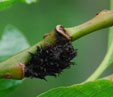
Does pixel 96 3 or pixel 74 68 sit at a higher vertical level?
pixel 96 3

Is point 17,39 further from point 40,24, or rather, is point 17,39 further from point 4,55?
point 40,24

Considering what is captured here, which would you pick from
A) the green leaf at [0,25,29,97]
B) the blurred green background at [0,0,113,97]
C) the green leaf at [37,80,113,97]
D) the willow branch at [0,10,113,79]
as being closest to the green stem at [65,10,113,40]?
the willow branch at [0,10,113,79]

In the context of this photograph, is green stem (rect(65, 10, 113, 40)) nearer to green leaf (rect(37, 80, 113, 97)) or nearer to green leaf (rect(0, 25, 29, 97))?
green leaf (rect(37, 80, 113, 97))

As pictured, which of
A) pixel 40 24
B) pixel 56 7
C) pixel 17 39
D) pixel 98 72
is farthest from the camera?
pixel 56 7

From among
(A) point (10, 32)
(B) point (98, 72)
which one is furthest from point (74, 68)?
(B) point (98, 72)

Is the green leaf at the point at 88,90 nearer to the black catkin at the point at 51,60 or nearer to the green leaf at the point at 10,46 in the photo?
the black catkin at the point at 51,60

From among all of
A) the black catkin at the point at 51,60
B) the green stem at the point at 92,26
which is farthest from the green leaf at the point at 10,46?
the green stem at the point at 92,26

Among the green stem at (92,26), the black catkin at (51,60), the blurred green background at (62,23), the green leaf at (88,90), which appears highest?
the blurred green background at (62,23)
